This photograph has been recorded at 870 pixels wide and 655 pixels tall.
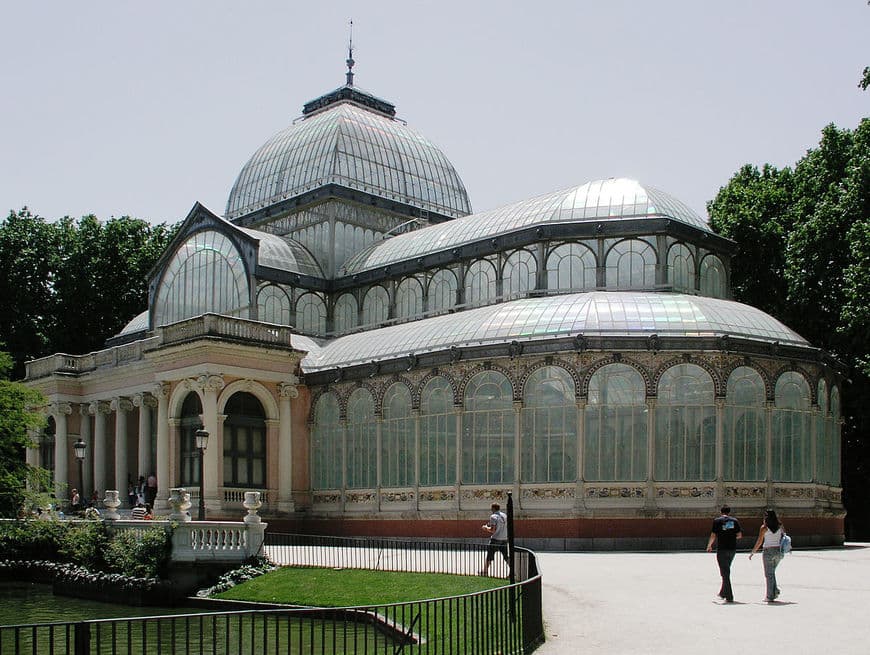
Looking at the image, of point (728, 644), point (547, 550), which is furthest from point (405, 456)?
point (728, 644)

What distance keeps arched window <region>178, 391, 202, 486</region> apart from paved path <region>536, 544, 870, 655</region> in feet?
66.7

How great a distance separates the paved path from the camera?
1709 centimetres

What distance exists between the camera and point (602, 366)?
38.8 meters

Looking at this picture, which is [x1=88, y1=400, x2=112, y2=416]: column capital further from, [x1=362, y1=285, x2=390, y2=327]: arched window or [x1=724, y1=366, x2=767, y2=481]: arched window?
[x1=724, y1=366, x2=767, y2=481]: arched window

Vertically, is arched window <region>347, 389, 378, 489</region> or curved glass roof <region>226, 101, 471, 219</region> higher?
curved glass roof <region>226, 101, 471, 219</region>

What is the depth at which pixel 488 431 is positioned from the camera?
1598 inches

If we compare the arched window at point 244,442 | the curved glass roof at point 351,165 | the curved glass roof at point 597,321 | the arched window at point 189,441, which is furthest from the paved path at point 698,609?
the curved glass roof at point 351,165

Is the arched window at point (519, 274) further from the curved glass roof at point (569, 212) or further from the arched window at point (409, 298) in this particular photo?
A: the arched window at point (409, 298)

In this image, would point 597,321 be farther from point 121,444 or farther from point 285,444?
point 121,444

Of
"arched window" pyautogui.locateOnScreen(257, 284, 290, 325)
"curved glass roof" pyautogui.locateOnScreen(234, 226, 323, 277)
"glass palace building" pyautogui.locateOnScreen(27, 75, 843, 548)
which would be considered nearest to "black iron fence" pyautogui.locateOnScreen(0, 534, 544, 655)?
"glass palace building" pyautogui.locateOnScreen(27, 75, 843, 548)

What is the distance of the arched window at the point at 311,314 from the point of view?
178ft

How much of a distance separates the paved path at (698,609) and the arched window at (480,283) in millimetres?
18479

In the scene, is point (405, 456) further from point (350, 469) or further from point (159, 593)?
point (159, 593)

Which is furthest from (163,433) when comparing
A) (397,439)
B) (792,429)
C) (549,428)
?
(792,429)
